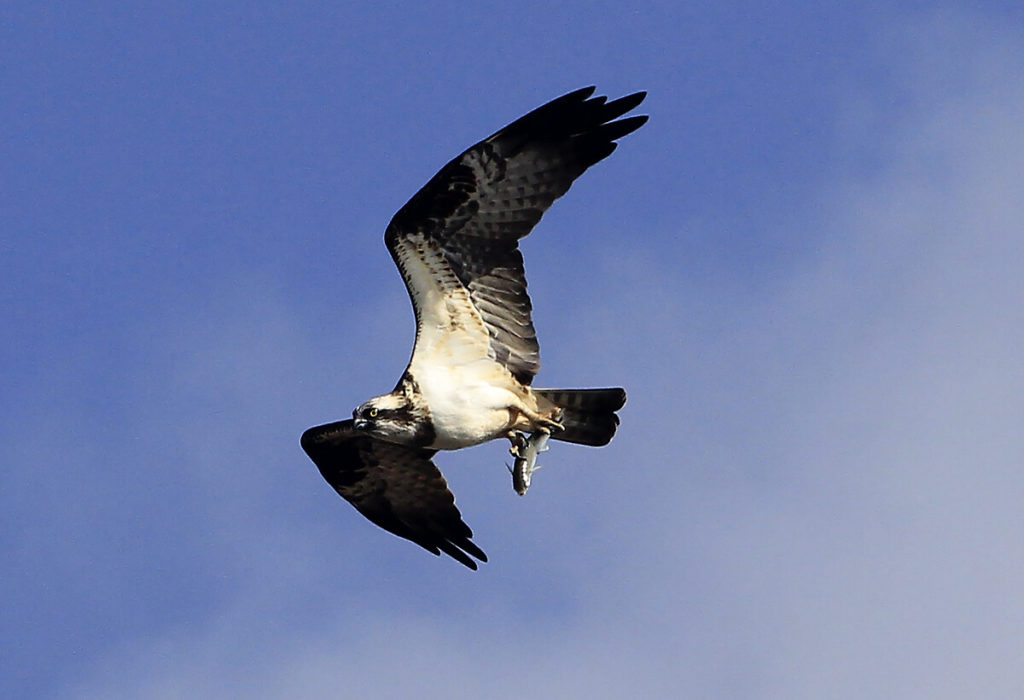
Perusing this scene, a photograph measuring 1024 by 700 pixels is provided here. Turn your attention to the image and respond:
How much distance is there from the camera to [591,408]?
649 inches

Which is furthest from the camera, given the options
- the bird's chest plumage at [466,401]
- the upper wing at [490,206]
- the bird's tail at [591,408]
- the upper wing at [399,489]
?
the upper wing at [399,489]

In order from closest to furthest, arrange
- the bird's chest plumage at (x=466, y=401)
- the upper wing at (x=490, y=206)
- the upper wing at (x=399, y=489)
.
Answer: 1. the upper wing at (x=490, y=206)
2. the bird's chest plumage at (x=466, y=401)
3. the upper wing at (x=399, y=489)

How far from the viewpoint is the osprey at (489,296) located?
607 inches

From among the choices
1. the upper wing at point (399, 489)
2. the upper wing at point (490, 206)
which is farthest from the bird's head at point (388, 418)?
the upper wing at point (399, 489)

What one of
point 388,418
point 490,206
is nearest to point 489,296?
point 490,206

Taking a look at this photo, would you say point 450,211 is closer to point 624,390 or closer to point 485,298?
point 485,298

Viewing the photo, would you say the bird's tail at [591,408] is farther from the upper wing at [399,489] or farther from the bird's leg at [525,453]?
the upper wing at [399,489]

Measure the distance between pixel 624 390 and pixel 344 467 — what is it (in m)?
2.67

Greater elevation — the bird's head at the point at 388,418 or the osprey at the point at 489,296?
the osprey at the point at 489,296

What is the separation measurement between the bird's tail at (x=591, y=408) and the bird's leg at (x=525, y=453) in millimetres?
210

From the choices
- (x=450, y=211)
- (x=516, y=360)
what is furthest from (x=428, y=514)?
(x=450, y=211)

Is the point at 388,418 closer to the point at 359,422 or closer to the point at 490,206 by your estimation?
the point at 359,422

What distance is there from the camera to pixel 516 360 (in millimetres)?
16078

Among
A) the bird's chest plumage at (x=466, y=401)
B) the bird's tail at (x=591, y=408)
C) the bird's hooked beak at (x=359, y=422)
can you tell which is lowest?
the bird's hooked beak at (x=359, y=422)
